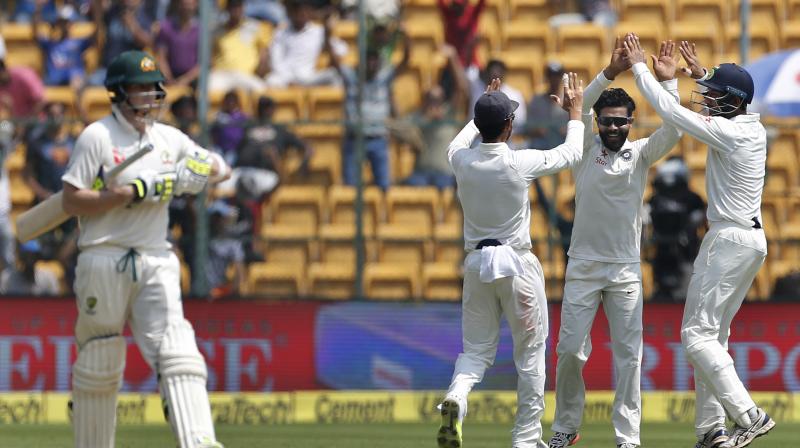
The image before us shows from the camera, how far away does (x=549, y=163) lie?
8.59m

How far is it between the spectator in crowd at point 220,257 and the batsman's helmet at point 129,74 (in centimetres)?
617

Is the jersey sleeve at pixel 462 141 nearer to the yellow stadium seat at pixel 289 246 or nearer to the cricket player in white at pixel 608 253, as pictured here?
the cricket player in white at pixel 608 253

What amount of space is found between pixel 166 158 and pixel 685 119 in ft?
10.1

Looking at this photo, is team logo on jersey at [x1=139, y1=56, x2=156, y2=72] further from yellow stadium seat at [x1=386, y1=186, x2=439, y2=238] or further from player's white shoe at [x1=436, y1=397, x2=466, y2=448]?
yellow stadium seat at [x1=386, y1=186, x2=439, y2=238]

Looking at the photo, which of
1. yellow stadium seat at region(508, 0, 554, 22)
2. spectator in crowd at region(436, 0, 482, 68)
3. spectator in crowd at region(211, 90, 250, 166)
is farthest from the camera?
yellow stadium seat at region(508, 0, 554, 22)

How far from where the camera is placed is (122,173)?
7.56m

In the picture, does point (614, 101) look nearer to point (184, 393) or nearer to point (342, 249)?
point (184, 393)

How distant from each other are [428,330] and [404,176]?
1456 mm

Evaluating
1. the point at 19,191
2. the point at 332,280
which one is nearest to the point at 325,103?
the point at 332,280

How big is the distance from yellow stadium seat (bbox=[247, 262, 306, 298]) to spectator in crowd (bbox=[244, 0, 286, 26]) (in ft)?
11.7

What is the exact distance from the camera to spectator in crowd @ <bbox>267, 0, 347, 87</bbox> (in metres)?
15.6

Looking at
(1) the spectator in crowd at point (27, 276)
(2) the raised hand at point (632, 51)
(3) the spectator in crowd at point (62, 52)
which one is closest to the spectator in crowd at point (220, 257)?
(1) the spectator in crowd at point (27, 276)

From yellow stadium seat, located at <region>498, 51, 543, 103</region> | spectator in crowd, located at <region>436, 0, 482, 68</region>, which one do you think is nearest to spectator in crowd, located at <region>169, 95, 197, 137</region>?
spectator in crowd, located at <region>436, 0, 482, 68</region>

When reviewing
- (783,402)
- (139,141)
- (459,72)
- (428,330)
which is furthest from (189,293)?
(139,141)
